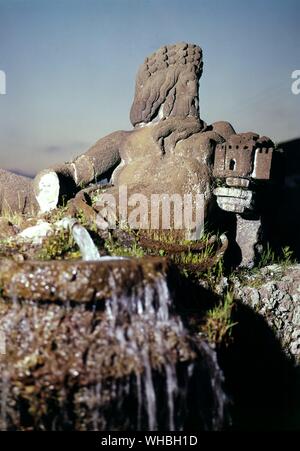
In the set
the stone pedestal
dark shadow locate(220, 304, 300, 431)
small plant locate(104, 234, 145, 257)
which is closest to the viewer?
small plant locate(104, 234, 145, 257)

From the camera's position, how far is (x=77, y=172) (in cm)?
618

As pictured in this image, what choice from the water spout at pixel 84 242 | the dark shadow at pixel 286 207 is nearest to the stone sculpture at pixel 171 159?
the dark shadow at pixel 286 207

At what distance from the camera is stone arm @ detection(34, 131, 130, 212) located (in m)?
5.87

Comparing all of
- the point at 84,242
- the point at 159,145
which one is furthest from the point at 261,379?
the point at 159,145

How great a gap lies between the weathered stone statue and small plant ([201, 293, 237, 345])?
1584mm

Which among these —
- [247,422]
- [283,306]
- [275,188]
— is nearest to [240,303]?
[283,306]

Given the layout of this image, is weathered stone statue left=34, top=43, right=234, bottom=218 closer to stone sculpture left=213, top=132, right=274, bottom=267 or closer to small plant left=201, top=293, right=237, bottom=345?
stone sculpture left=213, top=132, right=274, bottom=267

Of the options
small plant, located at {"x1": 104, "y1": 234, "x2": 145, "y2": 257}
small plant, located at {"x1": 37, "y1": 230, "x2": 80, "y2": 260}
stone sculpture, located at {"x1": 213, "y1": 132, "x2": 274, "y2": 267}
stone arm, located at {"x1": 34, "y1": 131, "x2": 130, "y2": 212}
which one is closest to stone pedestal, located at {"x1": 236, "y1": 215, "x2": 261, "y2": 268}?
stone sculpture, located at {"x1": 213, "y1": 132, "x2": 274, "y2": 267}

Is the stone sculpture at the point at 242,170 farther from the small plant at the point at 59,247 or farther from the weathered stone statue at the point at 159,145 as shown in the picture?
the small plant at the point at 59,247

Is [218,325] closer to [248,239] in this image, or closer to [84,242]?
[84,242]

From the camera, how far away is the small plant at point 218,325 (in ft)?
13.7

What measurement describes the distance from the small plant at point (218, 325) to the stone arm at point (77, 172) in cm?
250

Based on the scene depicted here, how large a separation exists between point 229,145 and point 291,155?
2.24 meters
